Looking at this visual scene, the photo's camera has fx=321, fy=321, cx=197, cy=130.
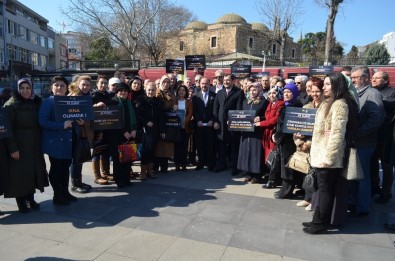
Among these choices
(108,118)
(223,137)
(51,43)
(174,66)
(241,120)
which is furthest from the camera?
(51,43)

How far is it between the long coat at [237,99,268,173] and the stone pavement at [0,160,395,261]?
2.15 feet

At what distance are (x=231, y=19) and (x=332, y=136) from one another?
61.4m

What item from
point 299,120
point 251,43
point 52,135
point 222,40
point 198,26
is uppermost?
point 198,26

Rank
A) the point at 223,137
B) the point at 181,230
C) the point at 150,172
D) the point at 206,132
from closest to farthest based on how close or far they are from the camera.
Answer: the point at 181,230
the point at 150,172
the point at 223,137
the point at 206,132

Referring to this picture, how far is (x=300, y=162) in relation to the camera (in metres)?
4.99

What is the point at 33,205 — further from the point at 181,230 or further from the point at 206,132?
the point at 206,132

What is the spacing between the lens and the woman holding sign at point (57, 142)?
4695mm

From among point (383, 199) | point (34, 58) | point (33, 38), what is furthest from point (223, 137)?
point (33, 38)

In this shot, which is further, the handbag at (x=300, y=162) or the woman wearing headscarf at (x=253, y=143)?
the woman wearing headscarf at (x=253, y=143)

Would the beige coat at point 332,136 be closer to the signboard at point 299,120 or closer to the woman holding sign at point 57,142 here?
the signboard at point 299,120

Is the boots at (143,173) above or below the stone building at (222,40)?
below

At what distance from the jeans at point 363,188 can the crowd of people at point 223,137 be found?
14 mm

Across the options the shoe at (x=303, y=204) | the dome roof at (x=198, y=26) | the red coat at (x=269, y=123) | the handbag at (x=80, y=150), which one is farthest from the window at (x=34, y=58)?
the shoe at (x=303, y=204)

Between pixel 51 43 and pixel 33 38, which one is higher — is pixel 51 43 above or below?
above
